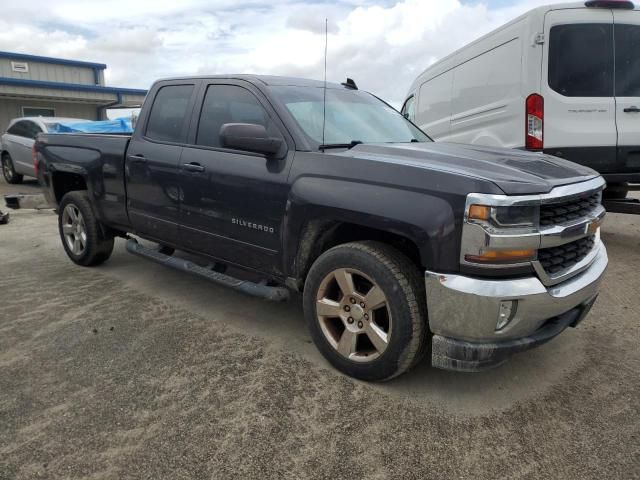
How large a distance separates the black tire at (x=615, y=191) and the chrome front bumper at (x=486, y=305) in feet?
12.2

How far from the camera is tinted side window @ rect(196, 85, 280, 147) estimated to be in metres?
3.54

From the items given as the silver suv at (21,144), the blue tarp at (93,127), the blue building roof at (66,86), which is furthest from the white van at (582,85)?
the blue building roof at (66,86)

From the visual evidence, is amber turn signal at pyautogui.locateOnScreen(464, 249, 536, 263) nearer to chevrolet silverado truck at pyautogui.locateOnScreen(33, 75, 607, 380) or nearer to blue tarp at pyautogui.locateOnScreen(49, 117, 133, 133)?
chevrolet silverado truck at pyautogui.locateOnScreen(33, 75, 607, 380)

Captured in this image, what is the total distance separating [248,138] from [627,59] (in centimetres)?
438

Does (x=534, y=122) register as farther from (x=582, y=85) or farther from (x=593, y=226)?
(x=593, y=226)

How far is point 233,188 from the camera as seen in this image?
3469mm

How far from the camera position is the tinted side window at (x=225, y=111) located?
11.6ft

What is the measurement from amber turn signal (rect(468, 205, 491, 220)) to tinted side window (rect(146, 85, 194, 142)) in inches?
98.3

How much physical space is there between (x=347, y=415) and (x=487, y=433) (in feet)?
2.30

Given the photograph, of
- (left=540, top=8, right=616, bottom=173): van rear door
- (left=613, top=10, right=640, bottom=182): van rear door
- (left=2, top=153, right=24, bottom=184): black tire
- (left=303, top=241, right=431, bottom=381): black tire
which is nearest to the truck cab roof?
(left=303, top=241, right=431, bottom=381): black tire

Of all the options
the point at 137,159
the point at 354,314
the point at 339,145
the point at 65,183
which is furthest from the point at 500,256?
the point at 65,183

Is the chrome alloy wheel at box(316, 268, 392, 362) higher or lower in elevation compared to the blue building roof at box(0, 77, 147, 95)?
lower

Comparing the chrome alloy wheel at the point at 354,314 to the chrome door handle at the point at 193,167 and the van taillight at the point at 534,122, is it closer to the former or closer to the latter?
the chrome door handle at the point at 193,167

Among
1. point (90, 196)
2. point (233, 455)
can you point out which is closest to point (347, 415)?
point (233, 455)
